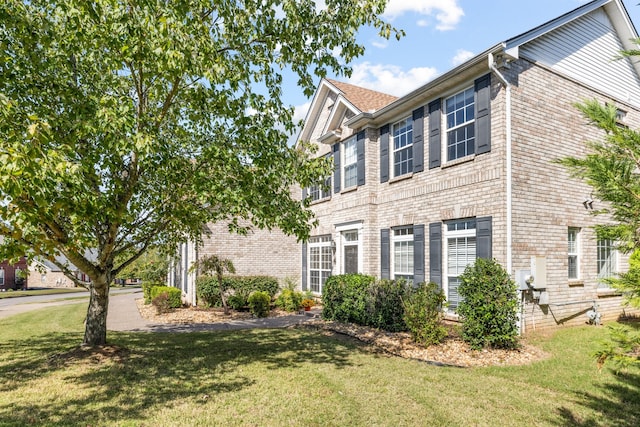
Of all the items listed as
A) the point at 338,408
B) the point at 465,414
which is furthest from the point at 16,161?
the point at 465,414

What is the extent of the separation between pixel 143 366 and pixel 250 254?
11047mm

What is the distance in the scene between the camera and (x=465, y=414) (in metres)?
5.15

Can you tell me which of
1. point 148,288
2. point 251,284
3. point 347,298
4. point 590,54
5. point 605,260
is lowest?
point 148,288

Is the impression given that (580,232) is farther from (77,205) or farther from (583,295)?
(77,205)

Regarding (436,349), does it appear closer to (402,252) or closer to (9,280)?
(402,252)

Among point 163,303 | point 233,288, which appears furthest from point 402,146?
point 163,303

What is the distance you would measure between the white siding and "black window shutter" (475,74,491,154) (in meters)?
1.28

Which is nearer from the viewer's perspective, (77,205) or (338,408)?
(338,408)

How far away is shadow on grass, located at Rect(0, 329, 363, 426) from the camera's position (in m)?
5.43

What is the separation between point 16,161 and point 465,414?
18.5 feet

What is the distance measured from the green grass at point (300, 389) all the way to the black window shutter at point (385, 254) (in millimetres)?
4524

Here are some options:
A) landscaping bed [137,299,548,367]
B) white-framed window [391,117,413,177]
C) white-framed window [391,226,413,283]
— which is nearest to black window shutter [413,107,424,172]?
white-framed window [391,117,413,177]

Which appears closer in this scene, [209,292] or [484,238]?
[484,238]

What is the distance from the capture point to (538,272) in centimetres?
951
